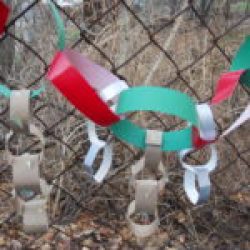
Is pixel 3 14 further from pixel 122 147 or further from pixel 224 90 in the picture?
pixel 122 147

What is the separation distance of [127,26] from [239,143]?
0.50 m

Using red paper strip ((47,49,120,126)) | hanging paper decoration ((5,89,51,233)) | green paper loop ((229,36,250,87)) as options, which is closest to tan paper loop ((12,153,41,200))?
hanging paper decoration ((5,89,51,233))

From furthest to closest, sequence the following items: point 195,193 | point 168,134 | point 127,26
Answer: point 127,26, point 195,193, point 168,134

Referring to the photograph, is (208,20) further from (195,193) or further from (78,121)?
(195,193)

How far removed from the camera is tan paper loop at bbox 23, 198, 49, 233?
39.1 inches

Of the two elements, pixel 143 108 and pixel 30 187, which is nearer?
pixel 143 108

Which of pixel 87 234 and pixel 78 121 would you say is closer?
pixel 78 121

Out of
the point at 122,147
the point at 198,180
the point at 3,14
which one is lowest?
the point at 122,147

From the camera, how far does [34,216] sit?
1003 mm

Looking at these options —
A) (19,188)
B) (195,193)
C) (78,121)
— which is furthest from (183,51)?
(19,188)

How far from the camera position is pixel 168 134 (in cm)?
90

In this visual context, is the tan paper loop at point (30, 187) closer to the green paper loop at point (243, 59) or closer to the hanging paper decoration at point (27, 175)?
the hanging paper decoration at point (27, 175)

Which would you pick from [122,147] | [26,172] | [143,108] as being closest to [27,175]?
[26,172]

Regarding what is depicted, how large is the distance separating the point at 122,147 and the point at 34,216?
31.4 inches
